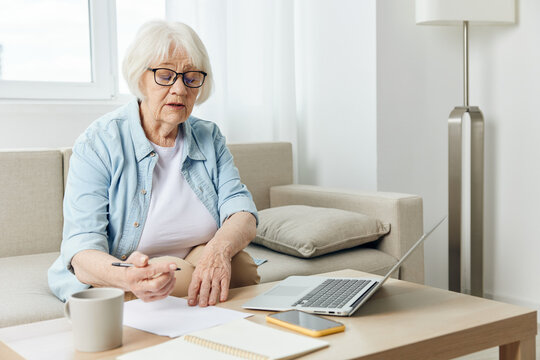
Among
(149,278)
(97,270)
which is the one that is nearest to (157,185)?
(97,270)

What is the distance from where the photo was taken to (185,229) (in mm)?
1664

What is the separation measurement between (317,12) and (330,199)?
1.07 meters

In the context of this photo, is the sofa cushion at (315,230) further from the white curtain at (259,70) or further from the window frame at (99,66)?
the window frame at (99,66)

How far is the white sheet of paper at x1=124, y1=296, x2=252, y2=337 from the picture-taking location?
1.15 meters

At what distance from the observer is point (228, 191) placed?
5.75 feet

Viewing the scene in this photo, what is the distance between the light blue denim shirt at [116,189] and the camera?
1.53 meters

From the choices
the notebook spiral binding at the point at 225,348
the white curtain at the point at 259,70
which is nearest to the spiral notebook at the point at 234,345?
the notebook spiral binding at the point at 225,348

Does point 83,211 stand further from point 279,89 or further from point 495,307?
point 279,89

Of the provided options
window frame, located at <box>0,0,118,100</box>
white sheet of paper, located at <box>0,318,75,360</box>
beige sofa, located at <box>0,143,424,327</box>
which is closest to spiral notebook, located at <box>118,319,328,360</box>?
white sheet of paper, located at <box>0,318,75,360</box>

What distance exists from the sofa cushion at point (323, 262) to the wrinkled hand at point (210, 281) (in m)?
0.58

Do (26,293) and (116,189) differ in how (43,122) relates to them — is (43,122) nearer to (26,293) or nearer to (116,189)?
(26,293)

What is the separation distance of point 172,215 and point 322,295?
51 cm

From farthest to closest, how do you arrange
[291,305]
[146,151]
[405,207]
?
[405,207] < [146,151] < [291,305]

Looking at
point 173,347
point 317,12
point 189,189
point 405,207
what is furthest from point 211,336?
point 317,12
